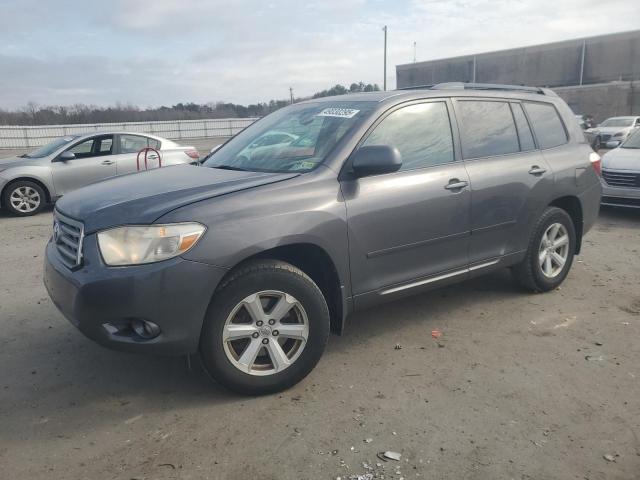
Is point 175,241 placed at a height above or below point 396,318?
above

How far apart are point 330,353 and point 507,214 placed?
1823 millimetres

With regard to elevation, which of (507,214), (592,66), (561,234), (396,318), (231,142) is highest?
(592,66)

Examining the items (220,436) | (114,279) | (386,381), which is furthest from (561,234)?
(114,279)

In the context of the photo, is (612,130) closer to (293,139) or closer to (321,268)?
(293,139)

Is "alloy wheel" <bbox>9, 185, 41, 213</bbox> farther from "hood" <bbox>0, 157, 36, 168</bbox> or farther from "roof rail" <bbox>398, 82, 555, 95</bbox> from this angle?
"roof rail" <bbox>398, 82, 555, 95</bbox>

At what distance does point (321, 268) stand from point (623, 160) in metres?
6.83

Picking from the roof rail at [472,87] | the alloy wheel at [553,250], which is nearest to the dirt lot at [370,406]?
the alloy wheel at [553,250]

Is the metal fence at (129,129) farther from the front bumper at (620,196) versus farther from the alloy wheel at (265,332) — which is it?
the alloy wheel at (265,332)

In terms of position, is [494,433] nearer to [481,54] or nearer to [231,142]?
[231,142]

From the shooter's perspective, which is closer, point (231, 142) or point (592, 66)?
point (231, 142)

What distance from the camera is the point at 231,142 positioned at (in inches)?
177

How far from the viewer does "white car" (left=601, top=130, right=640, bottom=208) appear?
26.1 feet

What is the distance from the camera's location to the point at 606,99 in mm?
42469

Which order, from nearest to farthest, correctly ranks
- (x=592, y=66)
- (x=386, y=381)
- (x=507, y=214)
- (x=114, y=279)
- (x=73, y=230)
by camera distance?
(x=114, y=279)
(x=73, y=230)
(x=386, y=381)
(x=507, y=214)
(x=592, y=66)
